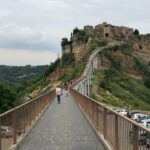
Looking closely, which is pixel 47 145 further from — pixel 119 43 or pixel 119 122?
pixel 119 43

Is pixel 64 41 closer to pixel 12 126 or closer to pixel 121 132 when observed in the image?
pixel 12 126

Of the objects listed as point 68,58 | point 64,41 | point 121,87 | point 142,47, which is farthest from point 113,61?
point 142,47

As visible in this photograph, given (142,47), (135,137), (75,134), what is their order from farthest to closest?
(142,47) → (75,134) → (135,137)

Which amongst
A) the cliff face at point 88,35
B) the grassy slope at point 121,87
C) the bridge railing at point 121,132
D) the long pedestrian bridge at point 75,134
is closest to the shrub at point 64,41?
the cliff face at point 88,35

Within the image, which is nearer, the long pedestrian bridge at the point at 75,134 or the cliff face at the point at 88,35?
the long pedestrian bridge at the point at 75,134

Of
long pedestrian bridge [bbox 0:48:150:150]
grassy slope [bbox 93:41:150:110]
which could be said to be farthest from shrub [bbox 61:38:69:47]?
long pedestrian bridge [bbox 0:48:150:150]

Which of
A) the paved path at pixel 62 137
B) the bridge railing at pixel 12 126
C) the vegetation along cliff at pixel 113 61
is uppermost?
the vegetation along cliff at pixel 113 61

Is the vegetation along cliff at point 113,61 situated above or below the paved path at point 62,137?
above

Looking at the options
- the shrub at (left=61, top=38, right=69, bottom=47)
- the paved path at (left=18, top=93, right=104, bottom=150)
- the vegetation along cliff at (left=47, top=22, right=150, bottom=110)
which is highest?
the shrub at (left=61, top=38, right=69, bottom=47)

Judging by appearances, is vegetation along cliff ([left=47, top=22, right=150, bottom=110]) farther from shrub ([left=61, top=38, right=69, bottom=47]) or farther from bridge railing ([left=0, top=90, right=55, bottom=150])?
bridge railing ([left=0, top=90, right=55, bottom=150])

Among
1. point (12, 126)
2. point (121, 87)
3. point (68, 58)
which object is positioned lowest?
point (121, 87)

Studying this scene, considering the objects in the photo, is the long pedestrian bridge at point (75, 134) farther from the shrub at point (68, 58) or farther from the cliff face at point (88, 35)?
the cliff face at point (88, 35)

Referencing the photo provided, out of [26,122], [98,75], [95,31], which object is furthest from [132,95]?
[26,122]

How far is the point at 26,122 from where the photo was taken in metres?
19.0
